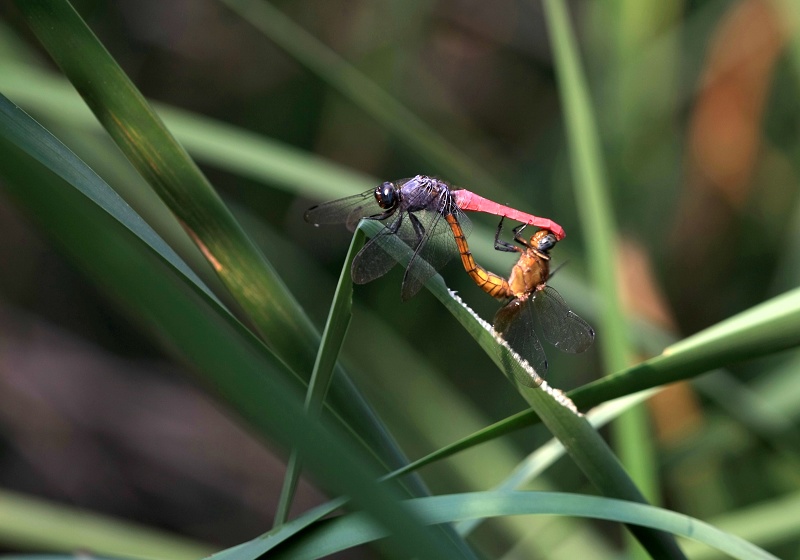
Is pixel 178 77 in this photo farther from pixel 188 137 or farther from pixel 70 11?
pixel 70 11

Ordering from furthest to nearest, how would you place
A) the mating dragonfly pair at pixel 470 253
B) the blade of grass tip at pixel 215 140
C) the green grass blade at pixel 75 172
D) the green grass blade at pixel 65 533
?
the green grass blade at pixel 65 533, the blade of grass tip at pixel 215 140, the mating dragonfly pair at pixel 470 253, the green grass blade at pixel 75 172

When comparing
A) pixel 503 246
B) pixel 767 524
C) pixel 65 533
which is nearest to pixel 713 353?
pixel 503 246

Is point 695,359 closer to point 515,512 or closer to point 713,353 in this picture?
point 713,353

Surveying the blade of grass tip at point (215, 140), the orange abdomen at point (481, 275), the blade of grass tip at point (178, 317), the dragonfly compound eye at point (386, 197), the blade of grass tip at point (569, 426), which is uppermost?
the blade of grass tip at point (215, 140)

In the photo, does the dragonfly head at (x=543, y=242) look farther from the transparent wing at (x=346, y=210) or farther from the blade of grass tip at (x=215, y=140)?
the blade of grass tip at (x=215, y=140)

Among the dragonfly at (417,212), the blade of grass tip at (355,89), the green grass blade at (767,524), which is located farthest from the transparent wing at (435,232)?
the green grass blade at (767,524)

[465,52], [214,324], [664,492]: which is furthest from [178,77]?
[214,324]
